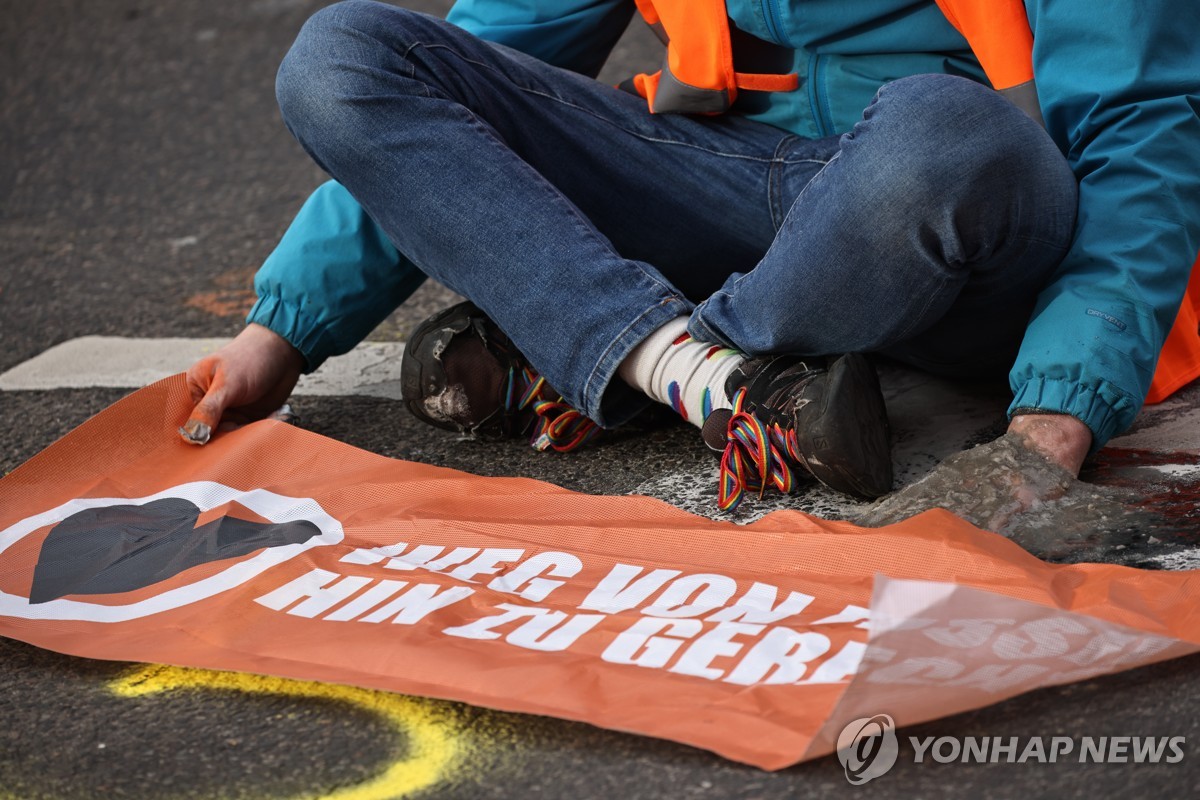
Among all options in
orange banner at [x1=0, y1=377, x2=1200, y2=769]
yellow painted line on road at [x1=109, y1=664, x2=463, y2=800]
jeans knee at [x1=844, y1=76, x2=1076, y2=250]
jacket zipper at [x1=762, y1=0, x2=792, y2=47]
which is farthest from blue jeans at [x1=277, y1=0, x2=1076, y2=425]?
yellow painted line on road at [x1=109, y1=664, x2=463, y2=800]

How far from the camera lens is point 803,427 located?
123 cm

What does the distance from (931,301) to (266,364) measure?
828mm

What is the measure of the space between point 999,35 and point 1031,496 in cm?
49

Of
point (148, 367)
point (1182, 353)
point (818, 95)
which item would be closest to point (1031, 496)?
point (1182, 353)

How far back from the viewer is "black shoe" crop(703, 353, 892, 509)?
47.7 inches

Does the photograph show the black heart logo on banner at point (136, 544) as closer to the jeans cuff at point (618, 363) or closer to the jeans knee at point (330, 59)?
the jeans cuff at point (618, 363)

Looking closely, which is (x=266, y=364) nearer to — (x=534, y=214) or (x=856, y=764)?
(x=534, y=214)

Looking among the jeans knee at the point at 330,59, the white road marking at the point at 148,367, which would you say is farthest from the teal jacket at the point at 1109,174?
the white road marking at the point at 148,367

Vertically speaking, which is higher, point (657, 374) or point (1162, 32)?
point (1162, 32)

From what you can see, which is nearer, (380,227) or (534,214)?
(534,214)

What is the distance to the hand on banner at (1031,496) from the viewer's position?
1.14 meters

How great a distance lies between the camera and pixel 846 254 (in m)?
1.20

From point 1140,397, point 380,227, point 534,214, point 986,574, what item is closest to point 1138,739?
point 986,574

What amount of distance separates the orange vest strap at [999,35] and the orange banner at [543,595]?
0.51 meters
